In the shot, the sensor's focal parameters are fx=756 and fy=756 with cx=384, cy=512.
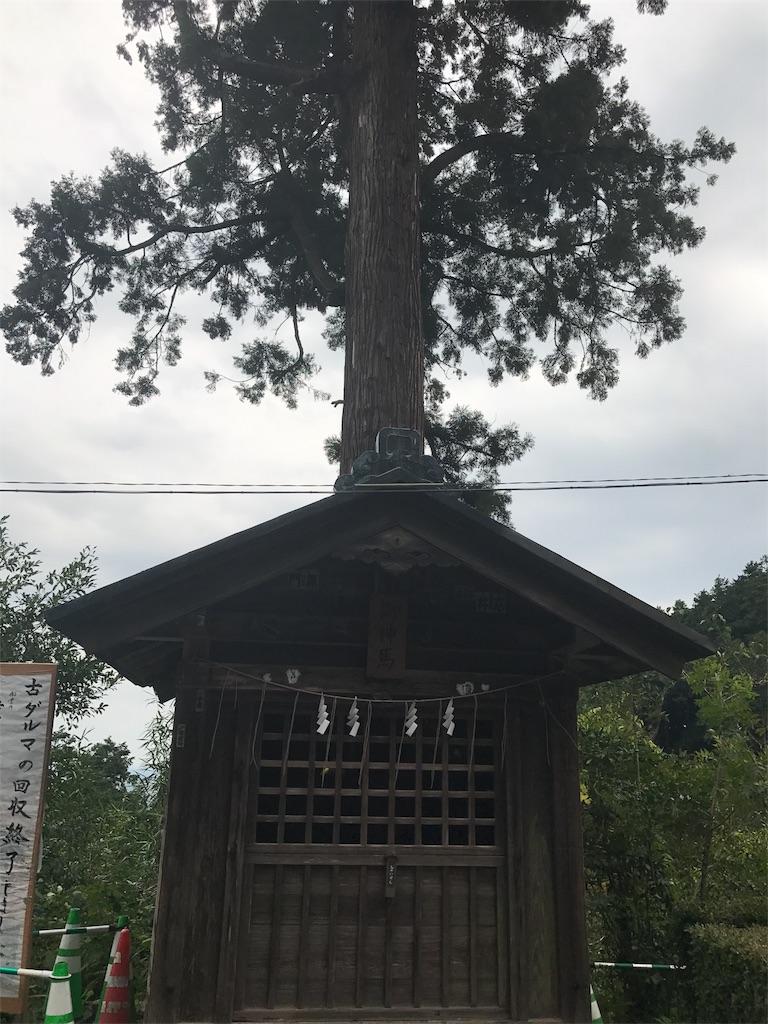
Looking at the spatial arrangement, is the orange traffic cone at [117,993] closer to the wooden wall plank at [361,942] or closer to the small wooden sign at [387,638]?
the wooden wall plank at [361,942]

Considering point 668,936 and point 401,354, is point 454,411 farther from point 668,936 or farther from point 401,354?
point 668,936

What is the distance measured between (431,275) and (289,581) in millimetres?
8225

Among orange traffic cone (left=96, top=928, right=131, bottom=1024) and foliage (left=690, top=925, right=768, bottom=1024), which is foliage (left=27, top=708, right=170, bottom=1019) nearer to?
orange traffic cone (left=96, top=928, right=131, bottom=1024)

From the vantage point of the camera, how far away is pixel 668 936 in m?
8.01

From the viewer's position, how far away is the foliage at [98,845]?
29.6 feet

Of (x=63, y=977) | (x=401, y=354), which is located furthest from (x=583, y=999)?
(x=401, y=354)

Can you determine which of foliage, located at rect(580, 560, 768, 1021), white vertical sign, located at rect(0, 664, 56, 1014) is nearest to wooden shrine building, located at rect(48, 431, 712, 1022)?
white vertical sign, located at rect(0, 664, 56, 1014)

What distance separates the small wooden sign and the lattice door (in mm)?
380

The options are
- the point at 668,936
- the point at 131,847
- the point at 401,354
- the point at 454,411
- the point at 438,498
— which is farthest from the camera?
the point at 454,411

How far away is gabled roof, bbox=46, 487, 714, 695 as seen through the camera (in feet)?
17.9

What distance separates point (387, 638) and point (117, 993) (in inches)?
134

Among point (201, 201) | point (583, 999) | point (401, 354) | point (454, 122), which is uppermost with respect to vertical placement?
point (454, 122)

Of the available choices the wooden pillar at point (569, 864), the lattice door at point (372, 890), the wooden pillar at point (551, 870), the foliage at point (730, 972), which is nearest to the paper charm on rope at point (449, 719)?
the lattice door at point (372, 890)

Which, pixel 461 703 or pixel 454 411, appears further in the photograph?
pixel 454 411
